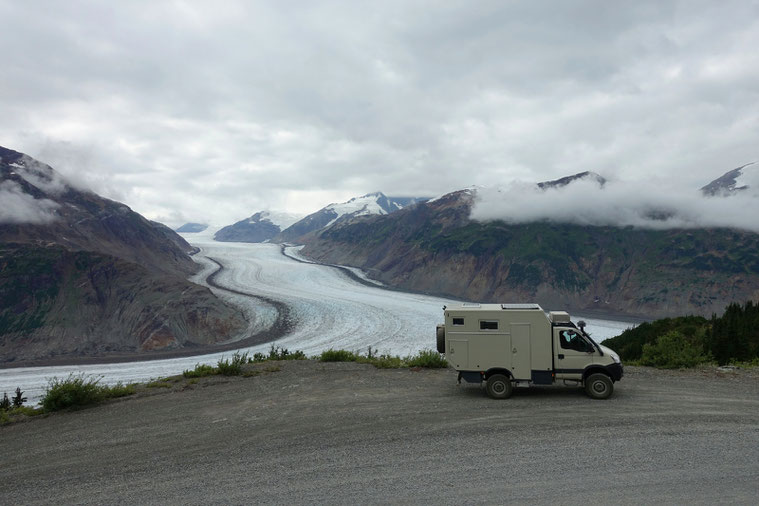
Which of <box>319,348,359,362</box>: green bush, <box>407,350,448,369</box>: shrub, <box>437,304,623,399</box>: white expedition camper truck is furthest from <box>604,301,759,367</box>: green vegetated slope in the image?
<box>319,348,359,362</box>: green bush

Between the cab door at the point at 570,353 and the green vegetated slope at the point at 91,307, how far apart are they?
5572 centimetres

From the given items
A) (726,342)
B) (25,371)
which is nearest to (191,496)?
(726,342)

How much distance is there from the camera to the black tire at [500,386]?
1137 cm

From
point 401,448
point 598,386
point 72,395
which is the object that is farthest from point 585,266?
point 72,395

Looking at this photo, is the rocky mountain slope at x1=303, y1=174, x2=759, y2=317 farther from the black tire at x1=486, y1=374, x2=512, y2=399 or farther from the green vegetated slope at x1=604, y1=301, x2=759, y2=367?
the black tire at x1=486, y1=374, x2=512, y2=399

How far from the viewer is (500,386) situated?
1142 centimetres

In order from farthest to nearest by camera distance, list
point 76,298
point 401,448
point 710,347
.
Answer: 1. point 76,298
2. point 710,347
3. point 401,448

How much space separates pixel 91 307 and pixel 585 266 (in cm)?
12846

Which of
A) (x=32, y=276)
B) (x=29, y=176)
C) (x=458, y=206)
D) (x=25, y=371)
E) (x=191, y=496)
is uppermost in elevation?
(x=458, y=206)

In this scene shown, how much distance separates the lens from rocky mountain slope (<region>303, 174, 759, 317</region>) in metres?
112

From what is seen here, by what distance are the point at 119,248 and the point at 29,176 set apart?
86.9 ft

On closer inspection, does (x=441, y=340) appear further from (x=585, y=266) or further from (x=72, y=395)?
(x=585, y=266)

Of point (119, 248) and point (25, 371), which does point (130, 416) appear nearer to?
point (25, 371)

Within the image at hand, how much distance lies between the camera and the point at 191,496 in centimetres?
712
